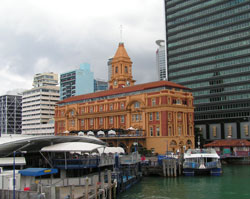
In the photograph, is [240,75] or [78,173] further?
[240,75]

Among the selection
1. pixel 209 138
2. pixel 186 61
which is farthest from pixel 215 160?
pixel 186 61

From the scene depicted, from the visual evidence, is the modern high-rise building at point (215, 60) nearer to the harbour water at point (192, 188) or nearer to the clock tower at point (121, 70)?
the clock tower at point (121, 70)

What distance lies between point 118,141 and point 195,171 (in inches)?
1575

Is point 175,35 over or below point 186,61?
over

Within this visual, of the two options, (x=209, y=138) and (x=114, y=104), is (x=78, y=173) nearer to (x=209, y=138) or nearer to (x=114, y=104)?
(x=114, y=104)

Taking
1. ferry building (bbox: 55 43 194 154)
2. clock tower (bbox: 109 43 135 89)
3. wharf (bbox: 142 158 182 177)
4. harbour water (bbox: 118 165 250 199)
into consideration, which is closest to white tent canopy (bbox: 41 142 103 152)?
harbour water (bbox: 118 165 250 199)

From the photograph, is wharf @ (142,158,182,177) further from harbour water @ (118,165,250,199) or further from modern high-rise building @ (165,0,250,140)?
modern high-rise building @ (165,0,250,140)

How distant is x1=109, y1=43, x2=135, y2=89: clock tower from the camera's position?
13825cm

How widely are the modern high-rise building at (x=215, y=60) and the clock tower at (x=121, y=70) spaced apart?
23659mm

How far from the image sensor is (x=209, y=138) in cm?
13975

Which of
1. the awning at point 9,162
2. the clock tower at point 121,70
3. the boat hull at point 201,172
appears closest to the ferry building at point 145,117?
the clock tower at point 121,70

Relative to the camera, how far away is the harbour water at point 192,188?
51.2m

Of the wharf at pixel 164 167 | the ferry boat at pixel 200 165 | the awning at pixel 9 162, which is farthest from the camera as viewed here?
the wharf at pixel 164 167

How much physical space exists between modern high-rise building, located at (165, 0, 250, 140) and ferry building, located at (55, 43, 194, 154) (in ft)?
99.3
